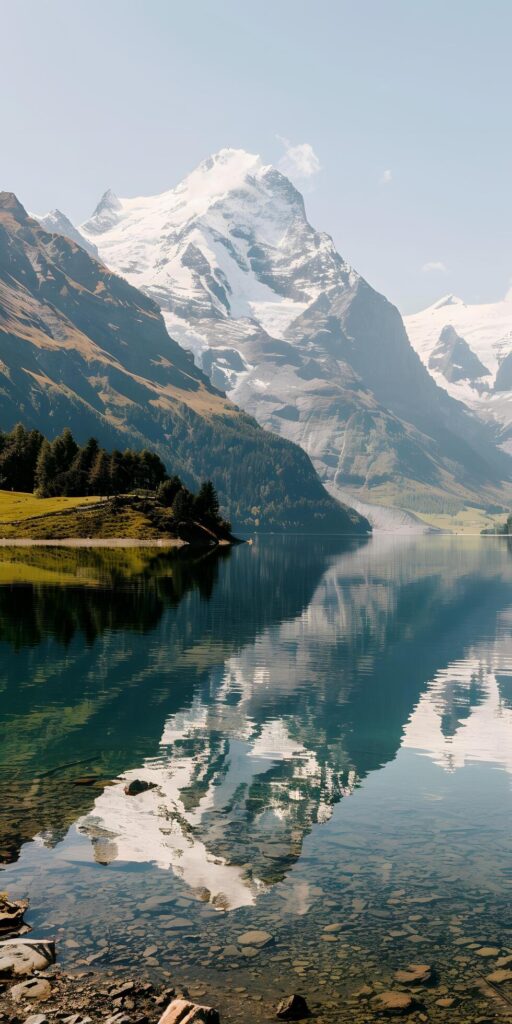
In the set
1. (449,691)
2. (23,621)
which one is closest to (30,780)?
(449,691)

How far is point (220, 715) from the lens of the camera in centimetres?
5353

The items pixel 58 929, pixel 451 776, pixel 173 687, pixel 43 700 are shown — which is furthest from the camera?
pixel 173 687

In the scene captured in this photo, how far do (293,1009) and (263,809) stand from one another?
602 inches

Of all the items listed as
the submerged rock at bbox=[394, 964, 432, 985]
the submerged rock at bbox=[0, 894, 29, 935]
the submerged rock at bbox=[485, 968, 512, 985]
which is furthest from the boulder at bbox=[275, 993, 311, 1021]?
the submerged rock at bbox=[0, 894, 29, 935]

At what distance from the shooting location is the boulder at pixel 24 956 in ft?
72.5

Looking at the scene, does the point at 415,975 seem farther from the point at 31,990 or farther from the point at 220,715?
the point at 220,715

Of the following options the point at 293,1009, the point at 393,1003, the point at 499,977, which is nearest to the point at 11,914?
the point at 293,1009

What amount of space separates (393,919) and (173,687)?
37.2m

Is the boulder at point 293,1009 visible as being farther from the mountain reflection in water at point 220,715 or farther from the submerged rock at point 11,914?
the submerged rock at point 11,914

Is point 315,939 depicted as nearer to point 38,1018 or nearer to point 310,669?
point 38,1018

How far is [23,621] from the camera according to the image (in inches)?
3607

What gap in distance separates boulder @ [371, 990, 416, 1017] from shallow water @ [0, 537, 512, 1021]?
0.41 metres

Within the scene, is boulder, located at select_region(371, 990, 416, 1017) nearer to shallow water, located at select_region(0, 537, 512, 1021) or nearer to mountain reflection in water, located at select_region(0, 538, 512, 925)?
shallow water, located at select_region(0, 537, 512, 1021)

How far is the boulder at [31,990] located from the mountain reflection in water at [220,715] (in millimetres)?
6605
